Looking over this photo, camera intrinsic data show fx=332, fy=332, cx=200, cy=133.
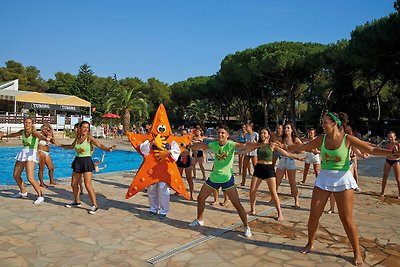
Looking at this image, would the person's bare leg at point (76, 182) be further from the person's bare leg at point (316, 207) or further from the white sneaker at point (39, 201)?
the person's bare leg at point (316, 207)

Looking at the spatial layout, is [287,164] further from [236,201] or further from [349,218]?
[349,218]

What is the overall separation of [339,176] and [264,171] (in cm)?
188

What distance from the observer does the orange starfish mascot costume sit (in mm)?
5992

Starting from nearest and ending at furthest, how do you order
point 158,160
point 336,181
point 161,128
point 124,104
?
point 336,181
point 158,160
point 161,128
point 124,104

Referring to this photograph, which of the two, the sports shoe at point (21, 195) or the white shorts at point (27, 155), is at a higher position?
the white shorts at point (27, 155)


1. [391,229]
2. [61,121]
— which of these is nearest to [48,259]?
[391,229]

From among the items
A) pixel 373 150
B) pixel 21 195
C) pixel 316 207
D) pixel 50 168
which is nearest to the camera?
pixel 373 150

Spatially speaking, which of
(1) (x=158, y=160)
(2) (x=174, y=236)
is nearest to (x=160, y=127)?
(1) (x=158, y=160)

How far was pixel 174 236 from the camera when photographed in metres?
4.82

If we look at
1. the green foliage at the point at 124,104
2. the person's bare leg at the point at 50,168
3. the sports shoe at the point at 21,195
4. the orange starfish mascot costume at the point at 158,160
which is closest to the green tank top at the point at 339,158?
the orange starfish mascot costume at the point at 158,160

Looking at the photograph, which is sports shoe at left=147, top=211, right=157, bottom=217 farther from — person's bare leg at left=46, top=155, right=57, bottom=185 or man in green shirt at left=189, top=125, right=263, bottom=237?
person's bare leg at left=46, top=155, right=57, bottom=185

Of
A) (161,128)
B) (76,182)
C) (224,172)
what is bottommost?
(76,182)

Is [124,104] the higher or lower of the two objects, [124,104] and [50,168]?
the higher

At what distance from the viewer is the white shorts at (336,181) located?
3.96m
